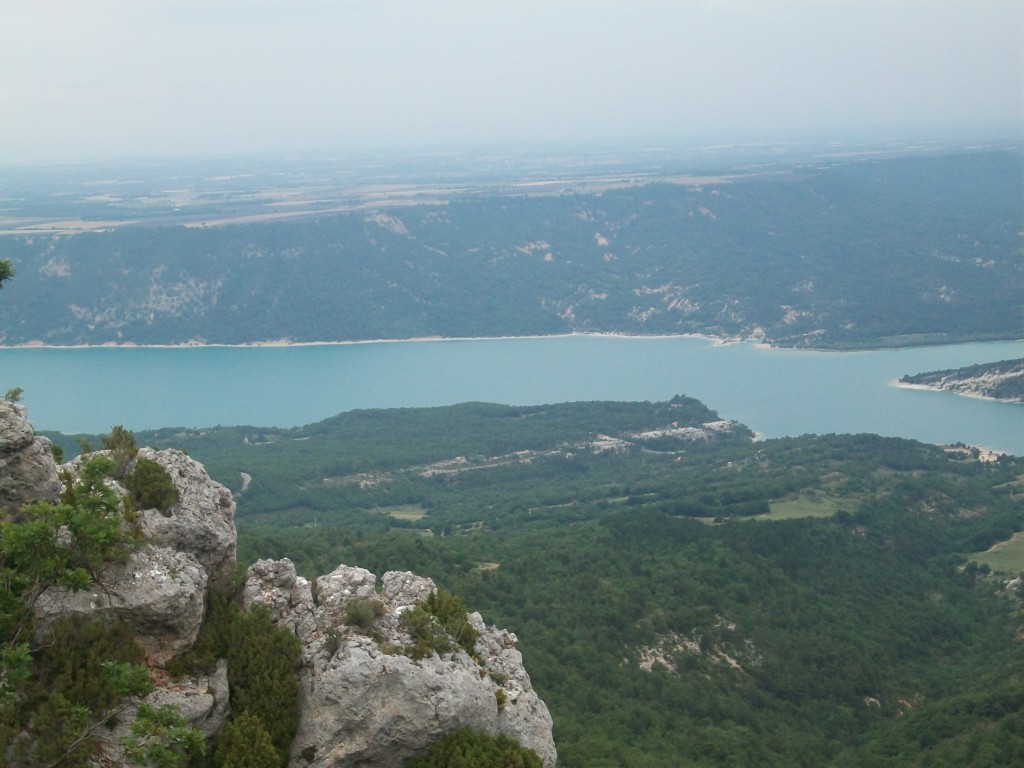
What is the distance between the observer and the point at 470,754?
1137cm

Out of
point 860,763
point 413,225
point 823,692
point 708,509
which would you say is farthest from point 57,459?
point 413,225

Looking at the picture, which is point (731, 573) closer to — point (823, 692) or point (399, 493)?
point (823, 692)

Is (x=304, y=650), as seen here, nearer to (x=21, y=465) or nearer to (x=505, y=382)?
(x=21, y=465)

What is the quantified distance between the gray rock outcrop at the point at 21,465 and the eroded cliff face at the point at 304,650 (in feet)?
0.03

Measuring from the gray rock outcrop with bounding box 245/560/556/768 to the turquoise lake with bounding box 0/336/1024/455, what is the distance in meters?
54.9

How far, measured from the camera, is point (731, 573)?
32062 mm

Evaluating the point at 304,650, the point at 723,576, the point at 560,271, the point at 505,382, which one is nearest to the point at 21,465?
the point at 304,650

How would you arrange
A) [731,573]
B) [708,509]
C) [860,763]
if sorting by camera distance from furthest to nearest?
[708,509], [731,573], [860,763]

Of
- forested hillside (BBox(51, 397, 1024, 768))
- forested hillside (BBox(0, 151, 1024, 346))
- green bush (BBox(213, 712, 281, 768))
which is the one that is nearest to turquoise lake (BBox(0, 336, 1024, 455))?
forested hillside (BBox(0, 151, 1024, 346))

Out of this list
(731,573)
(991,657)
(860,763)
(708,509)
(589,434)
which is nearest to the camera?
(860,763)

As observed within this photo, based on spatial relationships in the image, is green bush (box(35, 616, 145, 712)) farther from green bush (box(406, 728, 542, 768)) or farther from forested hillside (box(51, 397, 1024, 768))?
forested hillside (box(51, 397, 1024, 768))

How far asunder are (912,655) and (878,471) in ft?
71.5

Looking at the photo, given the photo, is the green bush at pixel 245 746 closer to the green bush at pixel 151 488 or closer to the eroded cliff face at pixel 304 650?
the eroded cliff face at pixel 304 650

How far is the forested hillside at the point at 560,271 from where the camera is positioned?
106 metres
